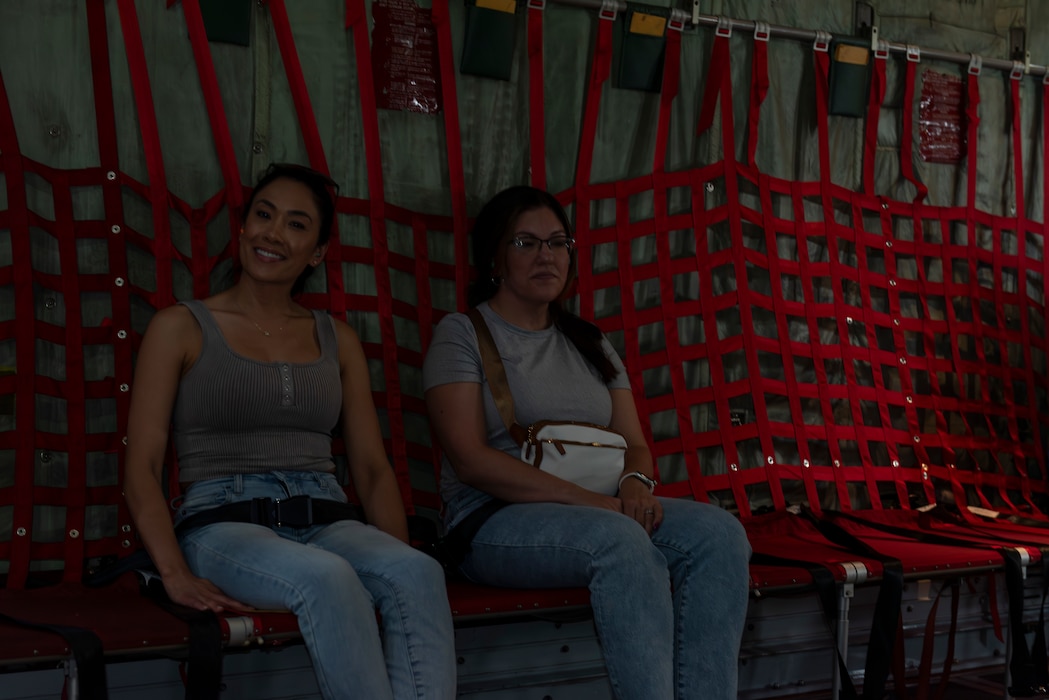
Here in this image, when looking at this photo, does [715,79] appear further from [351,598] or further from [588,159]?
[351,598]

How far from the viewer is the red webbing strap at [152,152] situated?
9.07ft

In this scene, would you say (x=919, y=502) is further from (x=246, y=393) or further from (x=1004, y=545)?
(x=246, y=393)

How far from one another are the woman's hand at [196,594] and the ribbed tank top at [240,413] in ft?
0.91

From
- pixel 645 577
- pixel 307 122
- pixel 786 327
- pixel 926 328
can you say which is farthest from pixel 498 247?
pixel 926 328

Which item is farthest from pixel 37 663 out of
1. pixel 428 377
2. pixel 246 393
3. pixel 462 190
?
pixel 462 190

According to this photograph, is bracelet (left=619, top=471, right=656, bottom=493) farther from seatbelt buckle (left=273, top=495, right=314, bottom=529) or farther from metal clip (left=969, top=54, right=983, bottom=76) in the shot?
metal clip (left=969, top=54, right=983, bottom=76)

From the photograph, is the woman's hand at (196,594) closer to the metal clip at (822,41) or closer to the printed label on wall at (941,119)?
the metal clip at (822,41)

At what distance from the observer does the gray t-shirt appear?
2.75 m

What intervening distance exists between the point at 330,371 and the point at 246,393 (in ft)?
0.74

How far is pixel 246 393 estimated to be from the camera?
95.9 inches

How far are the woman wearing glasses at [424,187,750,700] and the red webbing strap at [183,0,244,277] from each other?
61 cm

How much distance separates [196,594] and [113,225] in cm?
103

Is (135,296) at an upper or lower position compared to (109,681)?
upper

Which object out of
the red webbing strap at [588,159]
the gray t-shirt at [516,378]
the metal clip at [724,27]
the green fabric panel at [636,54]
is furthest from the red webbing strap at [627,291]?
the metal clip at [724,27]
